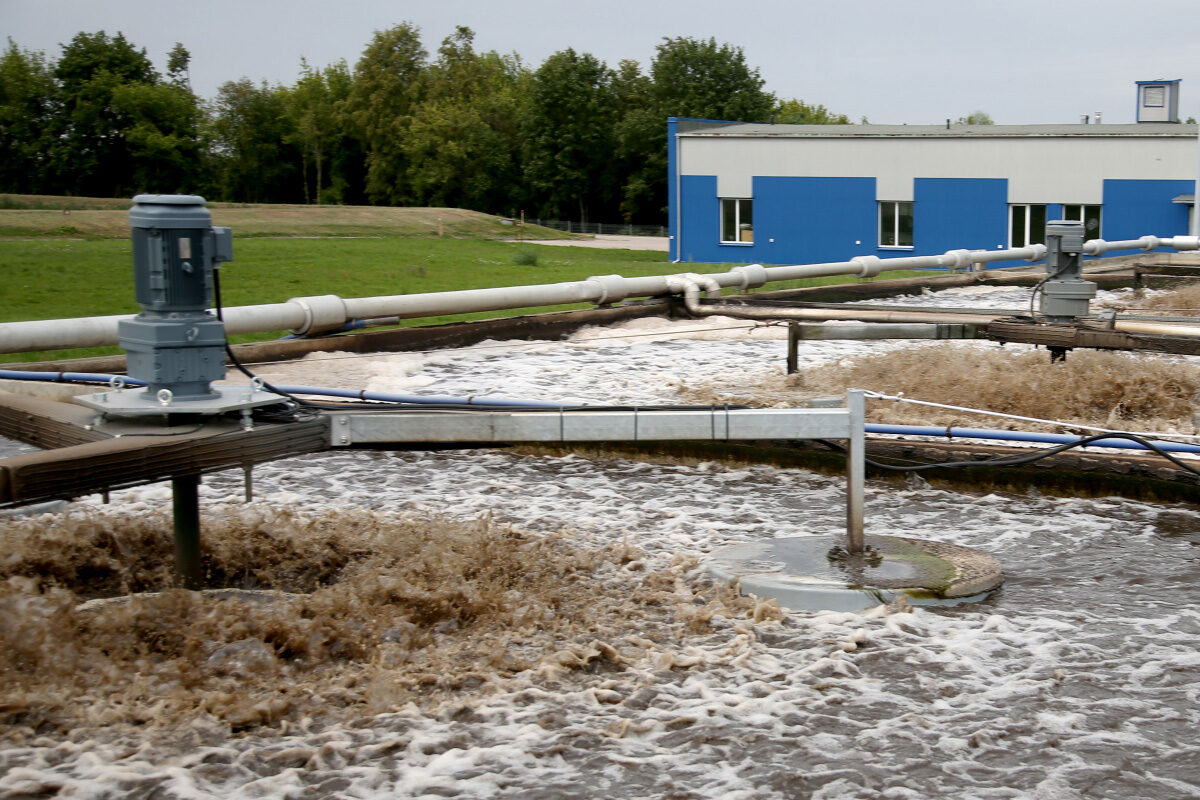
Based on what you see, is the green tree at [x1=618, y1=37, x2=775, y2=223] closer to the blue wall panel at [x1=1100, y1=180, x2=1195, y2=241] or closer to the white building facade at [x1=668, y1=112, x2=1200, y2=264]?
the white building facade at [x1=668, y1=112, x2=1200, y2=264]

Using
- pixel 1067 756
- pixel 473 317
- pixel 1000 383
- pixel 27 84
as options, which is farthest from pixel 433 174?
pixel 1067 756

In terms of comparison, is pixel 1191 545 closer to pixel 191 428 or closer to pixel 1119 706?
pixel 1119 706

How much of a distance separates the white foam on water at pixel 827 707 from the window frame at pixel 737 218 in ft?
104

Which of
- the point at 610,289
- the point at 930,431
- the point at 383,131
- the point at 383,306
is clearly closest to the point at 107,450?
the point at 930,431

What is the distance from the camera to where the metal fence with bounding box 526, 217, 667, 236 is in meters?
62.2

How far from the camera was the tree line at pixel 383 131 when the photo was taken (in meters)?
62.5

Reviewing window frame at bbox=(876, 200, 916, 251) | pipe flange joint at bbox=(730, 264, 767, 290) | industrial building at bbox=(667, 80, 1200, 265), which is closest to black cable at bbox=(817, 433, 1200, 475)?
pipe flange joint at bbox=(730, 264, 767, 290)

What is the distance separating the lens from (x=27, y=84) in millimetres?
64500

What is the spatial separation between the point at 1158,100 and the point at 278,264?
26.2 metres

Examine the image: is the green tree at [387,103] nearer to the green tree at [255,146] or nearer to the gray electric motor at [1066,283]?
the green tree at [255,146]

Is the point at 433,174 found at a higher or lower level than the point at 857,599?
higher

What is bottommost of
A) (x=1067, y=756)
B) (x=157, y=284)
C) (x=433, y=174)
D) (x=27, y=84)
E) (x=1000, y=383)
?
(x=1067, y=756)

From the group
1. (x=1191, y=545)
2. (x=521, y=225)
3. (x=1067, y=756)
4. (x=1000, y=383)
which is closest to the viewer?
(x=1067, y=756)

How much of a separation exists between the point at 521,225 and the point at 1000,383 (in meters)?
42.7
